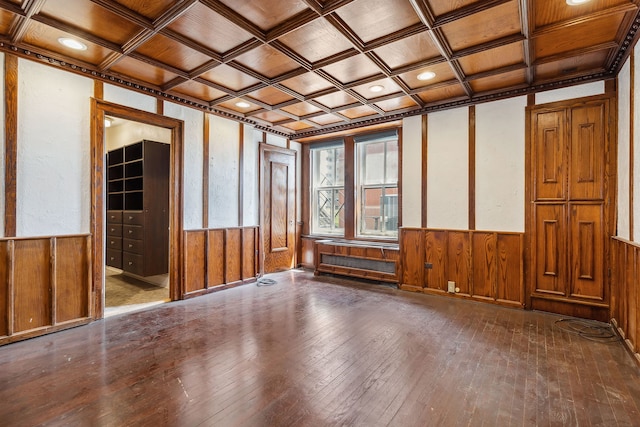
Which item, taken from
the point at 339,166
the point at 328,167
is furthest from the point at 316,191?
the point at 339,166

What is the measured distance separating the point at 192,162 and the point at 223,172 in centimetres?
54

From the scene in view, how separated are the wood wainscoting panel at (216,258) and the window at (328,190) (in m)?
2.23

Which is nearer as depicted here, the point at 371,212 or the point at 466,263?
the point at 466,263

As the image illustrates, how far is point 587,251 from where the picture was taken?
11.7 ft

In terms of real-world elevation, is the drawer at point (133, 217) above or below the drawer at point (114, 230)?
above

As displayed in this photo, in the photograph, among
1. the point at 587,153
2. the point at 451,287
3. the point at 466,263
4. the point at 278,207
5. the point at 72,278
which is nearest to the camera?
the point at 72,278

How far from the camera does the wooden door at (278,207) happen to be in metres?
5.85

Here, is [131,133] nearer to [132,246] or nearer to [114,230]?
[114,230]

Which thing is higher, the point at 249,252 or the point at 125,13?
the point at 125,13

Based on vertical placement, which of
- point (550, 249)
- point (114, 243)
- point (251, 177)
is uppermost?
point (251, 177)

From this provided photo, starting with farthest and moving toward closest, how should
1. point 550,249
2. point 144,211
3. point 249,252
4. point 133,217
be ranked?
point 133,217 < point 249,252 < point 144,211 < point 550,249

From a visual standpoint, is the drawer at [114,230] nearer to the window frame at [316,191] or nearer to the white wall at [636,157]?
the window frame at [316,191]

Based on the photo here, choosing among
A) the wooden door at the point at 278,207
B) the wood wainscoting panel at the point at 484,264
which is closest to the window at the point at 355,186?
the wooden door at the point at 278,207

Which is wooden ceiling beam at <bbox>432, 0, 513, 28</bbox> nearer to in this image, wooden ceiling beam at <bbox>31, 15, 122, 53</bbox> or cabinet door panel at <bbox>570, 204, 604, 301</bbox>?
cabinet door panel at <bbox>570, 204, 604, 301</bbox>
